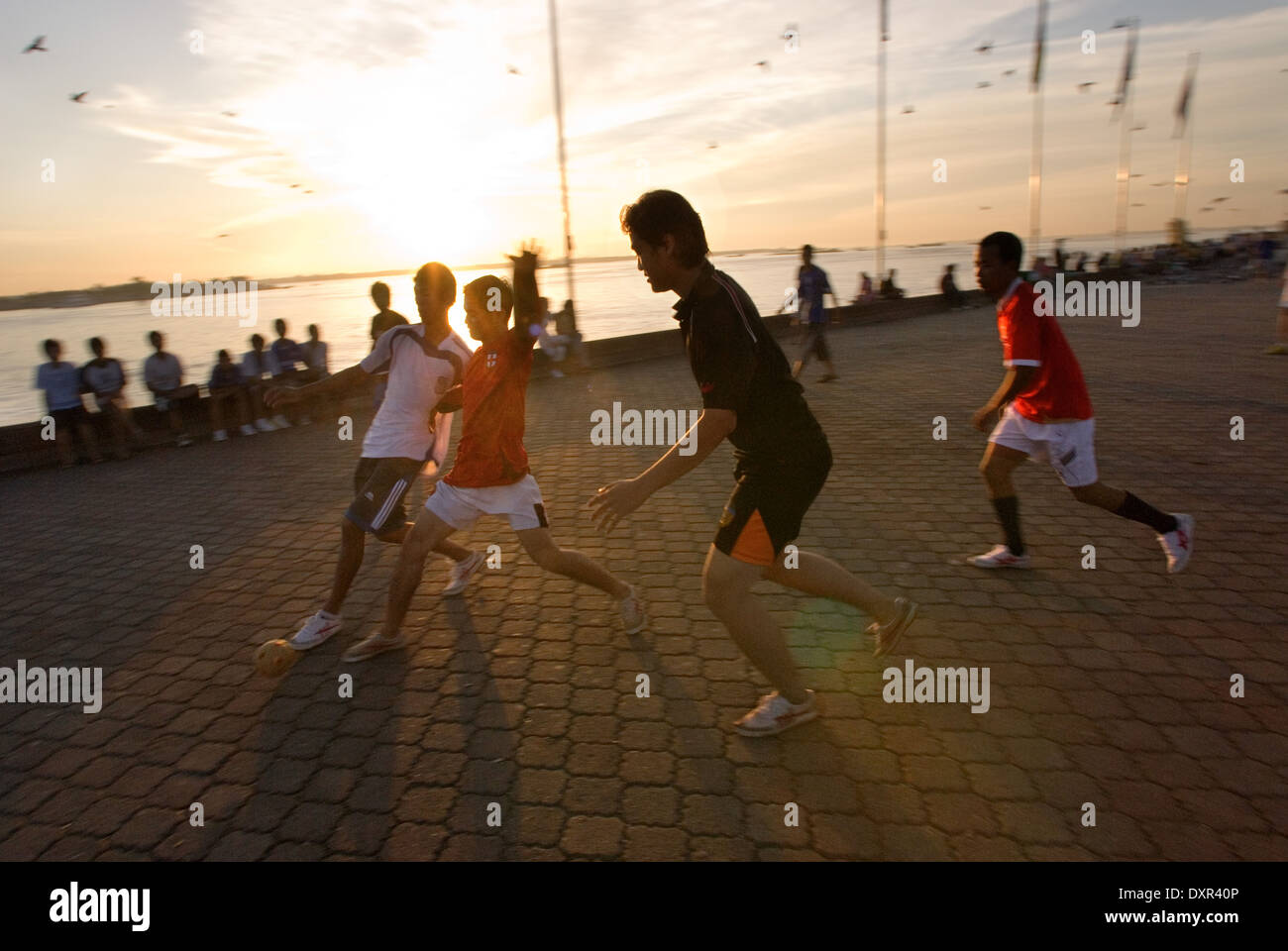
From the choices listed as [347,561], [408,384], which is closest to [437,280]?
[408,384]

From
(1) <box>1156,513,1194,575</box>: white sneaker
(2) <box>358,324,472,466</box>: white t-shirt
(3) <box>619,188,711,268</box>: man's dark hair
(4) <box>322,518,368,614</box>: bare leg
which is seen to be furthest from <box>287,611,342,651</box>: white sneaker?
(1) <box>1156,513,1194,575</box>: white sneaker

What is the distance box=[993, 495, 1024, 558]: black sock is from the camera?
4660 millimetres

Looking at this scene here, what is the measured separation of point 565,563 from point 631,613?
0.49 metres

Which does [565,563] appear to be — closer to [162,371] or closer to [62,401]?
[62,401]

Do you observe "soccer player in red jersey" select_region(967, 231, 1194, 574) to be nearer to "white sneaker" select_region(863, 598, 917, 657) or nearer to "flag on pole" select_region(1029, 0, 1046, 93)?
"white sneaker" select_region(863, 598, 917, 657)

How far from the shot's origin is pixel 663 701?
137 inches

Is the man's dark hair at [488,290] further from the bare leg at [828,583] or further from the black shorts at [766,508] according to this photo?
the bare leg at [828,583]

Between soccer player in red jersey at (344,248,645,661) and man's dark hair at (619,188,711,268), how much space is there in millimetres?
1016


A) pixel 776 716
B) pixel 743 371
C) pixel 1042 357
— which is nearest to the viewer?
pixel 743 371

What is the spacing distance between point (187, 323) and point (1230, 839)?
199 ft

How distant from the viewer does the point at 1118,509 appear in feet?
14.6

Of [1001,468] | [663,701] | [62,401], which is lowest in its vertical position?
[663,701]

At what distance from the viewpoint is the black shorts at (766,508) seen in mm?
2900

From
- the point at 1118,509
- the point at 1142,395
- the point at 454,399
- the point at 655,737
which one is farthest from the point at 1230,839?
the point at 1142,395
